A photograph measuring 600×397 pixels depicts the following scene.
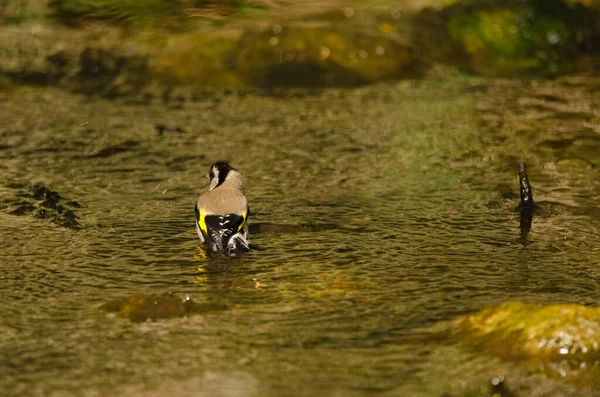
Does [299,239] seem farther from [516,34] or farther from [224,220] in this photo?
[516,34]

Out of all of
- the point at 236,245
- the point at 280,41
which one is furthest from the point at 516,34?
the point at 236,245

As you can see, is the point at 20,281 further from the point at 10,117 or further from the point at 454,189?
the point at 10,117

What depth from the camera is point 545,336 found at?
199 inches

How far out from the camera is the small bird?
656cm

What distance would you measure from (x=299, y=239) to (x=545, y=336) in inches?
93.2

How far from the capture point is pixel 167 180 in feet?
28.5

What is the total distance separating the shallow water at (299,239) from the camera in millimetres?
4938

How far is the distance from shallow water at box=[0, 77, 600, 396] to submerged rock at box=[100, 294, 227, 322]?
74 millimetres

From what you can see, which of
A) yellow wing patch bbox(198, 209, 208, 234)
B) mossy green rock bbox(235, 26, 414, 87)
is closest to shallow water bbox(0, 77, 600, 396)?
yellow wing patch bbox(198, 209, 208, 234)

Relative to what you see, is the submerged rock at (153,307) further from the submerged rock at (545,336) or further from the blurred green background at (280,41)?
the blurred green background at (280,41)

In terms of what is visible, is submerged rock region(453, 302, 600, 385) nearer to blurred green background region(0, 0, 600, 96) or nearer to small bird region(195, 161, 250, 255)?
small bird region(195, 161, 250, 255)

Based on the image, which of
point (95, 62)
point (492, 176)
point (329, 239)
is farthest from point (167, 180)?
point (95, 62)

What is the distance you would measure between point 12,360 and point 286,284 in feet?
5.65

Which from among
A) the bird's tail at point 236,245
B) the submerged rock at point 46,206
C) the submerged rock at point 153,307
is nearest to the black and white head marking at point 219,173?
the bird's tail at point 236,245
